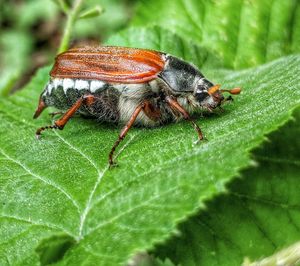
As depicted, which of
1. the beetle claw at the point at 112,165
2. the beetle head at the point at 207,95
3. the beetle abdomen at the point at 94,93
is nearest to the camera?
the beetle claw at the point at 112,165

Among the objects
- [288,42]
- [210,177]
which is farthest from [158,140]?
[288,42]

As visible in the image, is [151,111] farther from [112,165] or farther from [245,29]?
[245,29]

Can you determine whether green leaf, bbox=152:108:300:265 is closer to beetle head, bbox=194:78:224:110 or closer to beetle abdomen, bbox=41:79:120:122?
beetle head, bbox=194:78:224:110

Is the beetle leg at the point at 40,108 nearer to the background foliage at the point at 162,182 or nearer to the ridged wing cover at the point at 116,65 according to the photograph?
the background foliage at the point at 162,182

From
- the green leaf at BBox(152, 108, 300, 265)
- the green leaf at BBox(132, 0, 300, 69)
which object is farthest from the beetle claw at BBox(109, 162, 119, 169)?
the green leaf at BBox(132, 0, 300, 69)

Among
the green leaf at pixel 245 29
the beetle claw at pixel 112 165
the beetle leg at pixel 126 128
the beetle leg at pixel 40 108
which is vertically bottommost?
the beetle leg at pixel 40 108

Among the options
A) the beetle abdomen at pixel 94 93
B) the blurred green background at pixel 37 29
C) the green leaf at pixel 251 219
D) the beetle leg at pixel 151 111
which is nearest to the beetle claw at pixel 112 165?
the green leaf at pixel 251 219

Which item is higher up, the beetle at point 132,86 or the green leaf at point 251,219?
the beetle at point 132,86
